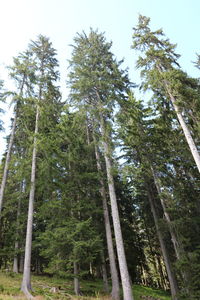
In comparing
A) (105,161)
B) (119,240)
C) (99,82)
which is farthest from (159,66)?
(119,240)

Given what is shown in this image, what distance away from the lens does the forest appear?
10023 millimetres

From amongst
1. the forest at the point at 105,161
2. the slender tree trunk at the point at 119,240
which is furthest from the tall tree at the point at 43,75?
the slender tree trunk at the point at 119,240

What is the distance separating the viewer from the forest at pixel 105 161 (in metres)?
10.0

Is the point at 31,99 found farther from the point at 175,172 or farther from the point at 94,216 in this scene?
the point at 175,172

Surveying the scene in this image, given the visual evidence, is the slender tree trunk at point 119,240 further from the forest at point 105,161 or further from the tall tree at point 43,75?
the tall tree at point 43,75

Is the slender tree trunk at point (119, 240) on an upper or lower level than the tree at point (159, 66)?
lower

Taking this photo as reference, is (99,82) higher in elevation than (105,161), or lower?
higher

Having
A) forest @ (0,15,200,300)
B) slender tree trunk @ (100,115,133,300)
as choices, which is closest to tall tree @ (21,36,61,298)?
forest @ (0,15,200,300)

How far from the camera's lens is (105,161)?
526 inches

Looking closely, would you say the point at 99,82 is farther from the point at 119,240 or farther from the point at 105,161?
the point at 119,240

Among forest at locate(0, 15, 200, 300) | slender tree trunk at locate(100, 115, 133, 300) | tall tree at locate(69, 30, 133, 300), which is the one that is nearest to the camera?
slender tree trunk at locate(100, 115, 133, 300)

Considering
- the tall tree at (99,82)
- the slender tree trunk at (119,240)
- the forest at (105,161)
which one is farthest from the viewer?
the tall tree at (99,82)

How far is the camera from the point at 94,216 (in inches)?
555

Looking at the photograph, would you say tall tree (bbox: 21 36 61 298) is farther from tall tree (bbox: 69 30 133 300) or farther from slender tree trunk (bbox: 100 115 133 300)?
slender tree trunk (bbox: 100 115 133 300)
